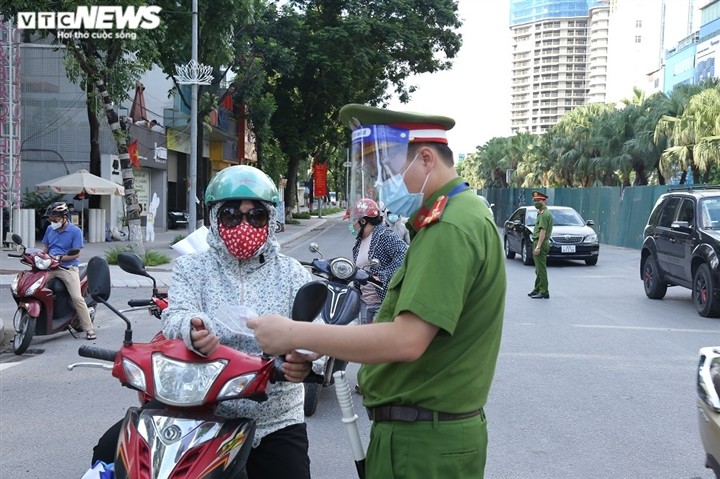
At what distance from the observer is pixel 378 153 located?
238cm

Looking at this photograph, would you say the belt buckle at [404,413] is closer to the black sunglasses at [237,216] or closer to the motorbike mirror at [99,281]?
the black sunglasses at [237,216]

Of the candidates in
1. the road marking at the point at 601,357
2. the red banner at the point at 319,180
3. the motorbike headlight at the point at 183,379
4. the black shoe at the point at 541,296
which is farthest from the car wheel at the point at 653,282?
the red banner at the point at 319,180

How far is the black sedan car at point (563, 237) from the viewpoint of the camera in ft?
66.4

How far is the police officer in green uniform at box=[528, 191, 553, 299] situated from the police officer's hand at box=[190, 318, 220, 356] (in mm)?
11431

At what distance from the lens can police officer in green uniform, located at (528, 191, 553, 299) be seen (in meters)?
13.4

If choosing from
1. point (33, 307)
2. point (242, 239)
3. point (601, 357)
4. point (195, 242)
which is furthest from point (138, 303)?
point (601, 357)

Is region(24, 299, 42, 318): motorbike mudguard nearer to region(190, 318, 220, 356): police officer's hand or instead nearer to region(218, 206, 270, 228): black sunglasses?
region(218, 206, 270, 228): black sunglasses

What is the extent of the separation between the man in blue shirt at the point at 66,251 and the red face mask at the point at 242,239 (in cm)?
671

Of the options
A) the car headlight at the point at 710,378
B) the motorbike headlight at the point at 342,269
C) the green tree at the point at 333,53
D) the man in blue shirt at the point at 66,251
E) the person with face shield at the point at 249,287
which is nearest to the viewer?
the person with face shield at the point at 249,287

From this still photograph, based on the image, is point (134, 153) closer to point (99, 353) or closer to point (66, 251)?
point (66, 251)

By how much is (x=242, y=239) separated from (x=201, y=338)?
615 millimetres

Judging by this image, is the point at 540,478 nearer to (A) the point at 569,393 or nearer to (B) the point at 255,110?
(A) the point at 569,393

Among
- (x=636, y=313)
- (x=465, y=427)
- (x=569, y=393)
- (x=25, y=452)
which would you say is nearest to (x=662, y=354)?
(x=569, y=393)

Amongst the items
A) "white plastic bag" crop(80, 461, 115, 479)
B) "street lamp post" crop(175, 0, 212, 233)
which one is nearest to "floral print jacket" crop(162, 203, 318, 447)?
"white plastic bag" crop(80, 461, 115, 479)
